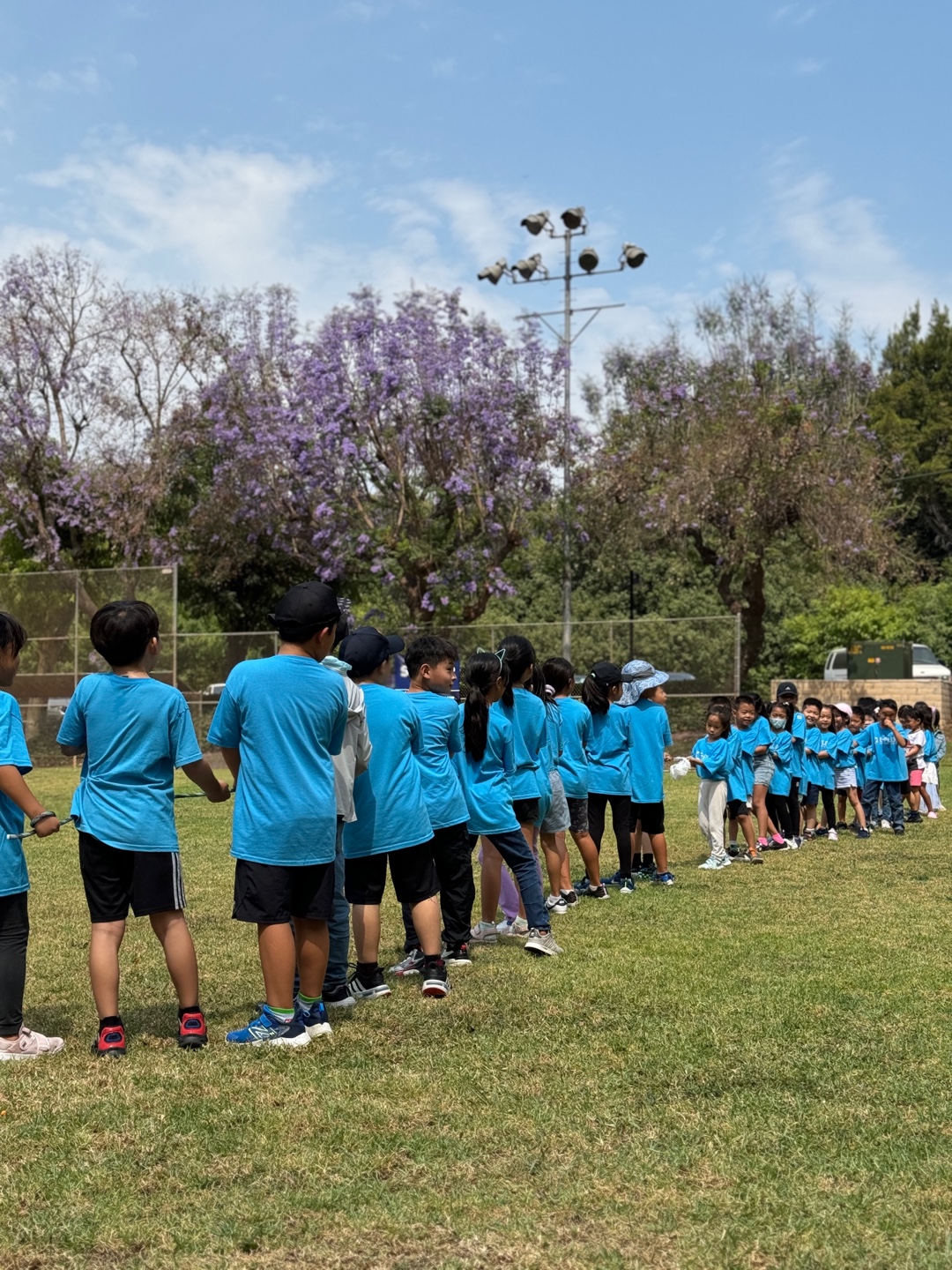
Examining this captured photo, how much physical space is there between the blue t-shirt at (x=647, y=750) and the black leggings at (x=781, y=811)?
314cm

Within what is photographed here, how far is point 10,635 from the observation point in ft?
17.1

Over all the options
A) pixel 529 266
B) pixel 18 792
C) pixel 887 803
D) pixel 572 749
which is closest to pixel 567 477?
pixel 529 266

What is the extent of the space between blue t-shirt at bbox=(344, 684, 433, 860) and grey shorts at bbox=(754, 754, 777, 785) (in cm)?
706

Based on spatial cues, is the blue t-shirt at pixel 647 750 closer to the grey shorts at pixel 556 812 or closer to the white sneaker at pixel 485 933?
the grey shorts at pixel 556 812

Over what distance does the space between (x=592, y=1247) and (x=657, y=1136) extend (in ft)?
2.73

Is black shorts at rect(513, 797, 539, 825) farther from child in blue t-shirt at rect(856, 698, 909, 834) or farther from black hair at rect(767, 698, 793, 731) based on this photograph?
child in blue t-shirt at rect(856, 698, 909, 834)

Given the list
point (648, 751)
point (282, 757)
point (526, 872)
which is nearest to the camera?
point (282, 757)

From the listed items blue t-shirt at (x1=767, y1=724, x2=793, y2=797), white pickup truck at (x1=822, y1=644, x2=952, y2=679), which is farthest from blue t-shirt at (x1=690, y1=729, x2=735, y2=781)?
white pickup truck at (x1=822, y1=644, x2=952, y2=679)

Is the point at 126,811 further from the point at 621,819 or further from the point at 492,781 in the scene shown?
the point at 621,819

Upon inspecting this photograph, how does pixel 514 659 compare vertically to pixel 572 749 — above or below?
above

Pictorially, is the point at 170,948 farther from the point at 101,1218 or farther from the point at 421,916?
the point at 101,1218

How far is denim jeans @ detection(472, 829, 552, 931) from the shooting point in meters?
6.98

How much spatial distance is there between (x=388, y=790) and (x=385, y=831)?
0.18 metres

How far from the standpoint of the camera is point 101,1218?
3.40 metres
